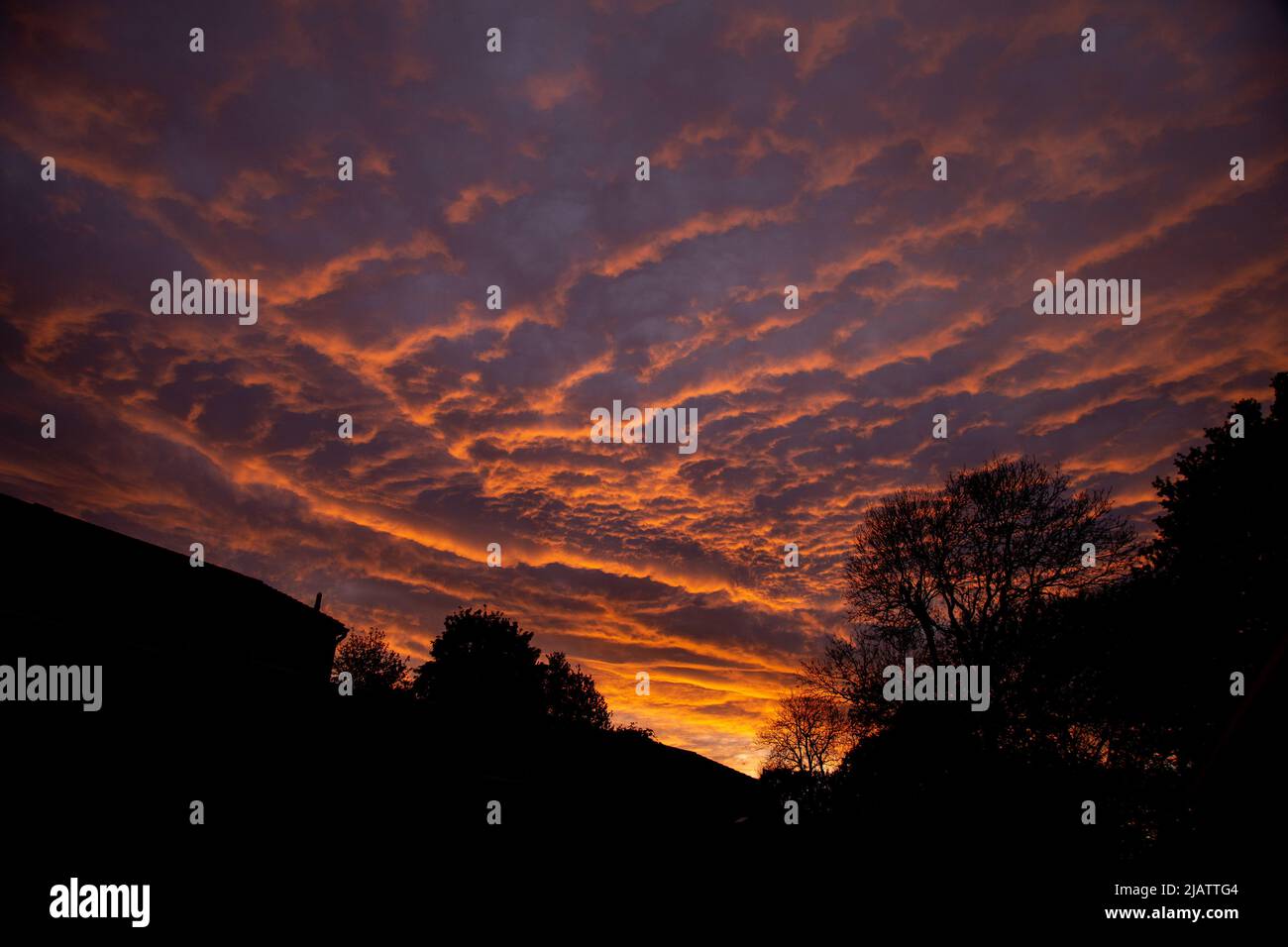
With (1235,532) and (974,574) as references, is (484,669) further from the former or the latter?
(1235,532)

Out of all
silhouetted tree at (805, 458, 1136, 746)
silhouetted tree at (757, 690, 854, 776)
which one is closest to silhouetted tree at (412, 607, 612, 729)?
silhouetted tree at (757, 690, 854, 776)

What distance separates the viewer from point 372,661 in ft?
149

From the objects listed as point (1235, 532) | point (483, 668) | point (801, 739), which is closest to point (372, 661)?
point (483, 668)

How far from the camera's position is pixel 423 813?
34.7 feet

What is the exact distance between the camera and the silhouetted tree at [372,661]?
43438mm

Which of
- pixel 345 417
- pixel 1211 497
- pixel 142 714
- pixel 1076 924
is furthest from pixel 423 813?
pixel 1211 497

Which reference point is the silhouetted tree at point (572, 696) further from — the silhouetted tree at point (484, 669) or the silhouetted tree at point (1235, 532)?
the silhouetted tree at point (1235, 532)

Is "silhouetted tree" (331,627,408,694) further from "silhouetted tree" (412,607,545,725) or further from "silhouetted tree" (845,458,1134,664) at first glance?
"silhouetted tree" (845,458,1134,664)

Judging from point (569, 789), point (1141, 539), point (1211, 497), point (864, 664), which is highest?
point (1211, 497)


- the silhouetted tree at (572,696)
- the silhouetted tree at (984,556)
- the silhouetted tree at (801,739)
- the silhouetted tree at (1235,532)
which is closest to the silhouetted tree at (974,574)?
the silhouetted tree at (984,556)

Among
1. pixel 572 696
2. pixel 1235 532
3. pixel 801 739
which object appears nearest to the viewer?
pixel 1235 532

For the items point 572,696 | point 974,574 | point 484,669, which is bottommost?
point 572,696

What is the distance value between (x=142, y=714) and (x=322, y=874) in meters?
5.91

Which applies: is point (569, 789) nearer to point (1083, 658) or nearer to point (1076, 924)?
point (1076, 924)
